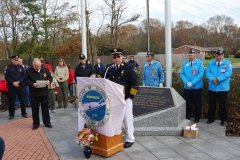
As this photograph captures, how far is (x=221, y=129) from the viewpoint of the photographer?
20.0 feet

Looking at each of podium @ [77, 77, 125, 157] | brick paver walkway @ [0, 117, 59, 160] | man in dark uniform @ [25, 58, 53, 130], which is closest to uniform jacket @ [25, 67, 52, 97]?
man in dark uniform @ [25, 58, 53, 130]

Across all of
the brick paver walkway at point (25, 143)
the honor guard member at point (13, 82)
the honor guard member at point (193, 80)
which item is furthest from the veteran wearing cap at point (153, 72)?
the honor guard member at point (13, 82)

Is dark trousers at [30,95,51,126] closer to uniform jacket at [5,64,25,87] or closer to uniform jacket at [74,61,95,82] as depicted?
Result: uniform jacket at [5,64,25,87]

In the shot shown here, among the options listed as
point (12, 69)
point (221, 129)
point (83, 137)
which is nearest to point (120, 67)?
point (83, 137)

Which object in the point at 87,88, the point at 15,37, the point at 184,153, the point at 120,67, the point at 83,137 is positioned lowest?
the point at 184,153

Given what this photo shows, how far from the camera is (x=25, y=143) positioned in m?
5.67

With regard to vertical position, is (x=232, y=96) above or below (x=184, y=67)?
below

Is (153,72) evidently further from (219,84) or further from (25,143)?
(25,143)

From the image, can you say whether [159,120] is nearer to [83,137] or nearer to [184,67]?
[184,67]

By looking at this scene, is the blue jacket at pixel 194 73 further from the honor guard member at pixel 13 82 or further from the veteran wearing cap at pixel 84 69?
the honor guard member at pixel 13 82

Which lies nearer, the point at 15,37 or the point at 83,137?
the point at 83,137

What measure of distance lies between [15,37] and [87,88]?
34.6m

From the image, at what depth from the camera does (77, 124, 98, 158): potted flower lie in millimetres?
4457

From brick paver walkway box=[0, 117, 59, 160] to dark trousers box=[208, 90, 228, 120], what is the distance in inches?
158
